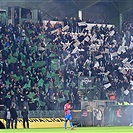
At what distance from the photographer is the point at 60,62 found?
25562 millimetres

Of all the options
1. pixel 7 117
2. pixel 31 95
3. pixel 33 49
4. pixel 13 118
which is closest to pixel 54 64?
pixel 33 49

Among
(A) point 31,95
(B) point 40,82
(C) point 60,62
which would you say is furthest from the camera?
(C) point 60,62

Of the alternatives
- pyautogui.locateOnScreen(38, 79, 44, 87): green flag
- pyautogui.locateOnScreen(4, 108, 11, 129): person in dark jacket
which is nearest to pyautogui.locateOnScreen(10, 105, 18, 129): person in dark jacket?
pyautogui.locateOnScreen(4, 108, 11, 129): person in dark jacket

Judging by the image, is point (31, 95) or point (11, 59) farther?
point (11, 59)

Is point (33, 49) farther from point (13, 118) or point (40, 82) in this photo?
point (13, 118)

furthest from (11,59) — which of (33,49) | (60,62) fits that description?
(60,62)

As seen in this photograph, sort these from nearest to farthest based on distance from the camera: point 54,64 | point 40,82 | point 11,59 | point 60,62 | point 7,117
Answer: point 7,117 → point 11,59 → point 40,82 → point 54,64 → point 60,62

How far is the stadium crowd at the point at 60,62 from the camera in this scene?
23.4 meters

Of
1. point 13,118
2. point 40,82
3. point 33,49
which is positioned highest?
point 33,49

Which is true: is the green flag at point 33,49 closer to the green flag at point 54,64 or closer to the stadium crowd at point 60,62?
the stadium crowd at point 60,62

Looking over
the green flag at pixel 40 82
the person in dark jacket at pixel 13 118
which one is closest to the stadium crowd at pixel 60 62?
the green flag at pixel 40 82

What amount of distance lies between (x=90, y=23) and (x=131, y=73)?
14.8 ft

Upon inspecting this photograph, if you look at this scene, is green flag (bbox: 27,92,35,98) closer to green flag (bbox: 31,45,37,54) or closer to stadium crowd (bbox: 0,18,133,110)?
stadium crowd (bbox: 0,18,133,110)

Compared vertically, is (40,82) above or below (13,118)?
above
